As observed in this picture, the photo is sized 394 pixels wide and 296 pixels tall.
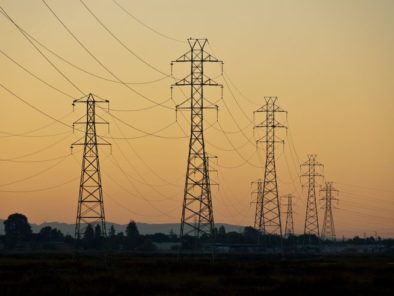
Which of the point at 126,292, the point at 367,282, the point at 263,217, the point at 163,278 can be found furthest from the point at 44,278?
the point at 263,217

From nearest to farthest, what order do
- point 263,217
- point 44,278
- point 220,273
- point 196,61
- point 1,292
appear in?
point 1,292, point 44,278, point 220,273, point 196,61, point 263,217

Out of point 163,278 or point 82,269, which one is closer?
→ point 163,278

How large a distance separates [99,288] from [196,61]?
4179 cm

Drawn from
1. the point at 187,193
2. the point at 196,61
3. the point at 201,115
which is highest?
the point at 196,61

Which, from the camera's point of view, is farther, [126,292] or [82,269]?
[82,269]

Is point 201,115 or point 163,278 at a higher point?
point 201,115

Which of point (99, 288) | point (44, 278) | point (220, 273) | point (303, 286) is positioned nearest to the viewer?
point (99, 288)

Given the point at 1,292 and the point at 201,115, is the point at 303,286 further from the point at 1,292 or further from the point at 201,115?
the point at 201,115

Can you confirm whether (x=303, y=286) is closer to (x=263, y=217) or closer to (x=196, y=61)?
(x=196, y=61)

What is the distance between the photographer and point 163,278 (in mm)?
72375

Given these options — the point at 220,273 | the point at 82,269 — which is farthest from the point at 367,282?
the point at 82,269

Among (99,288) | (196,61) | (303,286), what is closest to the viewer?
(99,288)

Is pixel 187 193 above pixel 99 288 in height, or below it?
above

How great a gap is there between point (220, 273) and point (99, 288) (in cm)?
2442
